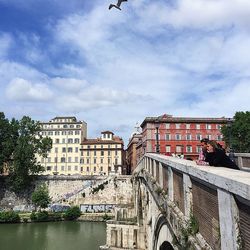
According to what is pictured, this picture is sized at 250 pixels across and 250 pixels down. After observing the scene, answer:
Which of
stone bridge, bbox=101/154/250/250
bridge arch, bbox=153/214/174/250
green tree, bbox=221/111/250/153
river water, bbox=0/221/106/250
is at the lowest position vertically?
river water, bbox=0/221/106/250

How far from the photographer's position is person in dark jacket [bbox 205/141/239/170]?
574 centimetres

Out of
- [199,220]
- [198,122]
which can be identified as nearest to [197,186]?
[199,220]

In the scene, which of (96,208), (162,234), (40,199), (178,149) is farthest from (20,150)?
(162,234)

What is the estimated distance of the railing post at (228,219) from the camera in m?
3.63

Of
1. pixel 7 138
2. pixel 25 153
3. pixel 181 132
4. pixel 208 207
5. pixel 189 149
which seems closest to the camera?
pixel 208 207

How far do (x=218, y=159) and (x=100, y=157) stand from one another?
65426 millimetres

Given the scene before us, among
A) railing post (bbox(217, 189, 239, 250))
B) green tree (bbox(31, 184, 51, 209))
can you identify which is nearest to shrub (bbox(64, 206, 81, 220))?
green tree (bbox(31, 184, 51, 209))

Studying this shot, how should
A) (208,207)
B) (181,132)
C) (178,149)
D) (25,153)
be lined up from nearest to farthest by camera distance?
(208,207) < (25,153) < (178,149) < (181,132)

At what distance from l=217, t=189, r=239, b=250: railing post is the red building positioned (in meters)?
53.1

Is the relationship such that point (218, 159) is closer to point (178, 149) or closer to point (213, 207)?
point (213, 207)

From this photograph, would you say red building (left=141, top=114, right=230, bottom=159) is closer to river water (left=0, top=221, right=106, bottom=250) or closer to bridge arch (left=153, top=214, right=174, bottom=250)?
river water (left=0, top=221, right=106, bottom=250)

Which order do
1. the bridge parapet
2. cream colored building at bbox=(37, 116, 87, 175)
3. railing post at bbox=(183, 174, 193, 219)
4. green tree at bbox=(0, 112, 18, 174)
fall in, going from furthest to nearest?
1. cream colored building at bbox=(37, 116, 87, 175)
2. green tree at bbox=(0, 112, 18, 174)
3. railing post at bbox=(183, 174, 193, 219)
4. the bridge parapet

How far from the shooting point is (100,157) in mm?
70438

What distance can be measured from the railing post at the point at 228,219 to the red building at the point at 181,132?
53.1 metres
